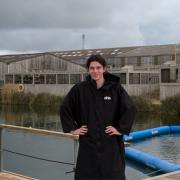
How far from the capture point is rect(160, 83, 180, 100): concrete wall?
3638cm

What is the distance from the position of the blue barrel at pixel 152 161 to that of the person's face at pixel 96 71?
26.3ft

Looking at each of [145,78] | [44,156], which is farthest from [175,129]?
[145,78]

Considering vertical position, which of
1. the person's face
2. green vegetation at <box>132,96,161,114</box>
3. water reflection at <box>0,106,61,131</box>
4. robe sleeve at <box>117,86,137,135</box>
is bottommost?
water reflection at <box>0,106,61,131</box>

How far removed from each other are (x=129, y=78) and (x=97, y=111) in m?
37.6

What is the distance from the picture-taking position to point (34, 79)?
4972cm

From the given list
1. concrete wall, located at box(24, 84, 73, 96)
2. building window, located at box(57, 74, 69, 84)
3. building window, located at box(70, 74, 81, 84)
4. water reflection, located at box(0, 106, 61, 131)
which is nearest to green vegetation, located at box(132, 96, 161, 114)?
water reflection, located at box(0, 106, 61, 131)

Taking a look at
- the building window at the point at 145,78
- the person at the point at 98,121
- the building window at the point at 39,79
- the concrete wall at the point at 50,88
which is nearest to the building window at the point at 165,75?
the building window at the point at 145,78

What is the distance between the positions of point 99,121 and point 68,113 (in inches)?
11.9

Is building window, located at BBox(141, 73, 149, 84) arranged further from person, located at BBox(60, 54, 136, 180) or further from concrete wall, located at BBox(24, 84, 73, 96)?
person, located at BBox(60, 54, 136, 180)

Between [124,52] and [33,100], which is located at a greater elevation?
[124,52]

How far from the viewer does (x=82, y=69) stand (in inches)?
2157

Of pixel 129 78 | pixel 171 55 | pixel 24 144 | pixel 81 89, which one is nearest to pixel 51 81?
pixel 129 78

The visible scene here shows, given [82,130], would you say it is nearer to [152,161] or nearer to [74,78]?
[152,161]

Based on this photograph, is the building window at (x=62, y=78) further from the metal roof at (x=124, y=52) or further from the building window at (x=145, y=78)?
the metal roof at (x=124, y=52)
